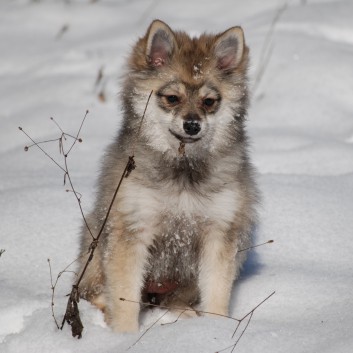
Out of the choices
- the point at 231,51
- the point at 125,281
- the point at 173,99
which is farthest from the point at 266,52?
the point at 125,281

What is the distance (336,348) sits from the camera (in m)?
3.15

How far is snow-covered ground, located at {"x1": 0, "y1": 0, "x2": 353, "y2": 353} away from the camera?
11.5 ft

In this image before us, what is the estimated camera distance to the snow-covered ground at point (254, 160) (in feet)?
11.5

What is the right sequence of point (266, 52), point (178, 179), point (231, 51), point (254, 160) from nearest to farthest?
1. point (178, 179)
2. point (231, 51)
3. point (254, 160)
4. point (266, 52)

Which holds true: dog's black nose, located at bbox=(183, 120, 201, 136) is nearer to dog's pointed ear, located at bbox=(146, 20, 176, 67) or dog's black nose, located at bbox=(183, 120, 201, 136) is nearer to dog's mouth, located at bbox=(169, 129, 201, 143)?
dog's mouth, located at bbox=(169, 129, 201, 143)

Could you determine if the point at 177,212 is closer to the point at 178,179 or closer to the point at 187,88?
the point at 178,179

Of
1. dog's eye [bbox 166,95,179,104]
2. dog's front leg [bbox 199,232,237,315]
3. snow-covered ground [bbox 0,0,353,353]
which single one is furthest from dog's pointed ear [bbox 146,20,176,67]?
snow-covered ground [bbox 0,0,353,353]

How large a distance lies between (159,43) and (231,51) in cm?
38

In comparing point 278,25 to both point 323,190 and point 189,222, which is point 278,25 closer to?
point 323,190

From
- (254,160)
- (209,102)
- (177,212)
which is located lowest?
(254,160)

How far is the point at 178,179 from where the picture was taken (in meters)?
3.77

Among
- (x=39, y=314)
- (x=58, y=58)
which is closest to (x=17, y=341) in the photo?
(x=39, y=314)

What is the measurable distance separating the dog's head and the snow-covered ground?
890 millimetres

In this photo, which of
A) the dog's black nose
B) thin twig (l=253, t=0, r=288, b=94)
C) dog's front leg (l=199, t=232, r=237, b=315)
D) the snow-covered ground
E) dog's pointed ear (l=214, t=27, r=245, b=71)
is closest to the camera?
the snow-covered ground
